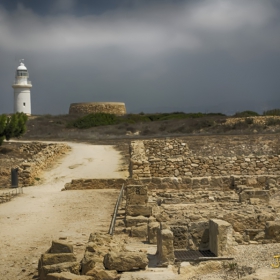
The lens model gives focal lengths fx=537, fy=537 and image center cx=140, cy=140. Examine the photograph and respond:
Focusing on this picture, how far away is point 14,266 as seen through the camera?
336 inches

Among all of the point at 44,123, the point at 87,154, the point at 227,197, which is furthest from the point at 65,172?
the point at 44,123

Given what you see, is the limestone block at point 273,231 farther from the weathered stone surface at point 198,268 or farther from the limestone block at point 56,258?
the limestone block at point 56,258

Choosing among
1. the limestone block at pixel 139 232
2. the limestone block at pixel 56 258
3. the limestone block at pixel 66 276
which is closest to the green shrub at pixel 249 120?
the limestone block at pixel 139 232

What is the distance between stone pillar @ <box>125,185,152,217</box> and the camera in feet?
36.4

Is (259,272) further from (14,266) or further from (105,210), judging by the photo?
(105,210)

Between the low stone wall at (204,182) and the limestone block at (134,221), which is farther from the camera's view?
the low stone wall at (204,182)

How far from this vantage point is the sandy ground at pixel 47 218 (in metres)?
9.00

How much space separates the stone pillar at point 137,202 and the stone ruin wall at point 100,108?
60.3m

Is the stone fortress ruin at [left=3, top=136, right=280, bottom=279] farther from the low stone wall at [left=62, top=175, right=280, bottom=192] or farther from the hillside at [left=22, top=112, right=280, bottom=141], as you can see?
the hillside at [left=22, top=112, right=280, bottom=141]

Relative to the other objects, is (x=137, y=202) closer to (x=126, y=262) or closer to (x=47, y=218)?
(x=47, y=218)

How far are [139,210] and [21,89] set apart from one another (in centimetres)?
5996

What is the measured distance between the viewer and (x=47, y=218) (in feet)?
42.3

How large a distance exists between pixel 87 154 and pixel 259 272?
22.7 m

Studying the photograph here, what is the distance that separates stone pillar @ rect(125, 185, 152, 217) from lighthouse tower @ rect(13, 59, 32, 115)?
58.9 metres
